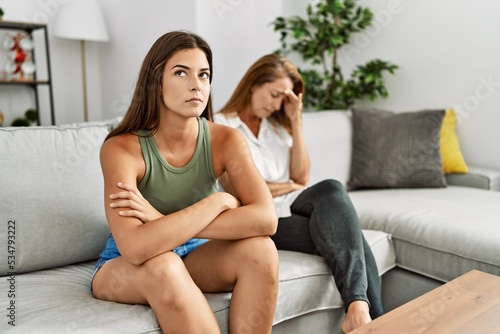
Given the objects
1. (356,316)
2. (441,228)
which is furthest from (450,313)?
(441,228)

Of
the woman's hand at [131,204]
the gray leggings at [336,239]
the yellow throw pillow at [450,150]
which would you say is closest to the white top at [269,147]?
the gray leggings at [336,239]

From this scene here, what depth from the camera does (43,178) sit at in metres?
1.50

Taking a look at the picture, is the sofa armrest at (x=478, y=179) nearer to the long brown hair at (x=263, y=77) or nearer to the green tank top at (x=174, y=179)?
the long brown hair at (x=263, y=77)

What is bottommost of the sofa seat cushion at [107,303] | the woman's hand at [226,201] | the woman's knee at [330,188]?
the sofa seat cushion at [107,303]

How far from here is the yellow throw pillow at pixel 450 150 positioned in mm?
2506

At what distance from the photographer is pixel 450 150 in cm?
253

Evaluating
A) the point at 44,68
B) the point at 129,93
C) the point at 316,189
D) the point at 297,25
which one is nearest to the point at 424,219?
the point at 316,189

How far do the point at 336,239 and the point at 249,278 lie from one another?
0.41 metres

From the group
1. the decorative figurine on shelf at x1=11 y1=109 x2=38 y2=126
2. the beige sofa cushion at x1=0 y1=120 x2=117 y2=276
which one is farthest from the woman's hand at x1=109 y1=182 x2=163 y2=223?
the decorative figurine on shelf at x1=11 y1=109 x2=38 y2=126

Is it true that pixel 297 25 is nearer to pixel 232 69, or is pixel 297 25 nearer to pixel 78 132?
pixel 232 69

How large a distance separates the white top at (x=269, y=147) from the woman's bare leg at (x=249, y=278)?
2.06 feet

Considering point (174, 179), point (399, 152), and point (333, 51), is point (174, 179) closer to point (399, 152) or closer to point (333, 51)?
point (399, 152)

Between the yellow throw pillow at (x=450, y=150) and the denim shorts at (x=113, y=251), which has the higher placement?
the yellow throw pillow at (x=450, y=150)

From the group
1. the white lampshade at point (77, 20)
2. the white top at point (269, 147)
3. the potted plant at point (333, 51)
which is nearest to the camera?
the white top at point (269, 147)
